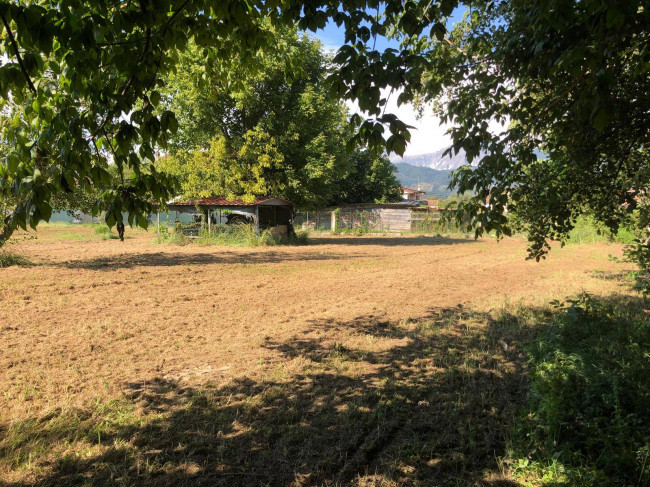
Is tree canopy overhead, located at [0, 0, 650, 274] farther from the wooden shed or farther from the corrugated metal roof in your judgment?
the wooden shed

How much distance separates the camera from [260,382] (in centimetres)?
397

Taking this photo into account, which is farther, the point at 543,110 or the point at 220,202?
the point at 220,202

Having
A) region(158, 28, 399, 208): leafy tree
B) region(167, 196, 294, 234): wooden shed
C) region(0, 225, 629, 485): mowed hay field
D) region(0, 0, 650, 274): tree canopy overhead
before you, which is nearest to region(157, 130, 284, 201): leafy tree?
region(158, 28, 399, 208): leafy tree

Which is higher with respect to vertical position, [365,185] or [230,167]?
[365,185]

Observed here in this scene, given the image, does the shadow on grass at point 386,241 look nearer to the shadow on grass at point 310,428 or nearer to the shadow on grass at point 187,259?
the shadow on grass at point 187,259

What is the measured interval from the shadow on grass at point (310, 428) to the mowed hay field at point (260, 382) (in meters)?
0.01

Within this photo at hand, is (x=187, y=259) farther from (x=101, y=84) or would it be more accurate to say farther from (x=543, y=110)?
(x=543, y=110)

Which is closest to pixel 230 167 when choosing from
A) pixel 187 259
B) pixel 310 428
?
pixel 187 259

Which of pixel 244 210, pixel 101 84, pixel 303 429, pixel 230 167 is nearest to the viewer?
pixel 101 84

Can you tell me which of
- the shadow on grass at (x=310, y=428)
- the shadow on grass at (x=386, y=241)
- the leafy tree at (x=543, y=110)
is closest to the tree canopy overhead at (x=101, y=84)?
the leafy tree at (x=543, y=110)

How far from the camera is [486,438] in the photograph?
2.99 m

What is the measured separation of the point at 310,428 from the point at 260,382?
3.29 feet

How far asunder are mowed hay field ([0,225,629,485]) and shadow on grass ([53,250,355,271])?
3.03 metres

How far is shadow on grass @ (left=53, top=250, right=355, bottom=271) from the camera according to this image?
11.7 m
